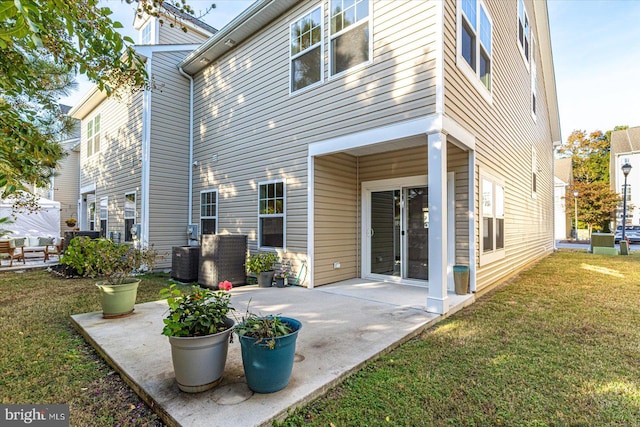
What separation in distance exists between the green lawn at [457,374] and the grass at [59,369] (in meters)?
0.01

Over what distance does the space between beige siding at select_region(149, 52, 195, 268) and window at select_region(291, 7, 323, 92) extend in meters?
4.25

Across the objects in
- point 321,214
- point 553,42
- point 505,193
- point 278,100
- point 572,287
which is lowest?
point 572,287

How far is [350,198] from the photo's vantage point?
671 centimetres

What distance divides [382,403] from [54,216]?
18630 millimetres

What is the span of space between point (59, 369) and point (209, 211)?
229 inches

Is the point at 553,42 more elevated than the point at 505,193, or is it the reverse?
the point at 553,42

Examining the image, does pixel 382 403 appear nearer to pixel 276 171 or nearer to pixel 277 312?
pixel 277 312

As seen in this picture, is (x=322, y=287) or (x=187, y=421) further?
(x=322, y=287)

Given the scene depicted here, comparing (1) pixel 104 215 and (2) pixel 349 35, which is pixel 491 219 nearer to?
(2) pixel 349 35

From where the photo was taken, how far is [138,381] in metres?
2.46

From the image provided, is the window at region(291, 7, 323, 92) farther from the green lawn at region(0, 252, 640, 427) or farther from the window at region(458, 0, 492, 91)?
the green lawn at region(0, 252, 640, 427)

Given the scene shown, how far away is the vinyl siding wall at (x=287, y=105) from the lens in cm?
464

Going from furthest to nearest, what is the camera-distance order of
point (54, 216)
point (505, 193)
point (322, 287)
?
point (54, 216) → point (505, 193) → point (322, 287)

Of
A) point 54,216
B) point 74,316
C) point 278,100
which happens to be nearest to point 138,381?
point 74,316
